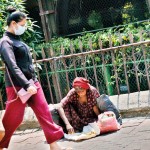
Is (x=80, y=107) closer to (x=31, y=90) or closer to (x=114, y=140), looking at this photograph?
(x=114, y=140)

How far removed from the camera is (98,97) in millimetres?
5160

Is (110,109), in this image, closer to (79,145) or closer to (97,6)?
(79,145)

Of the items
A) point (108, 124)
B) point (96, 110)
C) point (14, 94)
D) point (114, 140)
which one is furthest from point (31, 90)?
point (96, 110)

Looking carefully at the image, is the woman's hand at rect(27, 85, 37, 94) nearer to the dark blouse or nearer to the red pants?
the dark blouse

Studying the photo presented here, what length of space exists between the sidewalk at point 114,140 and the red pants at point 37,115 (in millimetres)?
460

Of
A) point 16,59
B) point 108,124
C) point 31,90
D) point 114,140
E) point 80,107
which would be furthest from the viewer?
point 80,107

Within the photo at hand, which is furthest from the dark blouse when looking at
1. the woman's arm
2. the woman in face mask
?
the woman's arm

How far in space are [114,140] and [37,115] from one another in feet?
3.29

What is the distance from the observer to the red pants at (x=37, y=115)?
4074 millimetres

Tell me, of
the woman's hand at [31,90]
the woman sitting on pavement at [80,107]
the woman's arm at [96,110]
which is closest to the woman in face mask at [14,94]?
the woman's hand at [31,90]

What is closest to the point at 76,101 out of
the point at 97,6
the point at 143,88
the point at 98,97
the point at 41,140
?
the point at 98,97

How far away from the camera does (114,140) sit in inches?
175

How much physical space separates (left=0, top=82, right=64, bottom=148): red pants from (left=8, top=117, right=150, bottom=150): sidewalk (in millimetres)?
460

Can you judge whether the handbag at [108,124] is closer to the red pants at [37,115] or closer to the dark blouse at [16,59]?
the red pants at [37,115]
